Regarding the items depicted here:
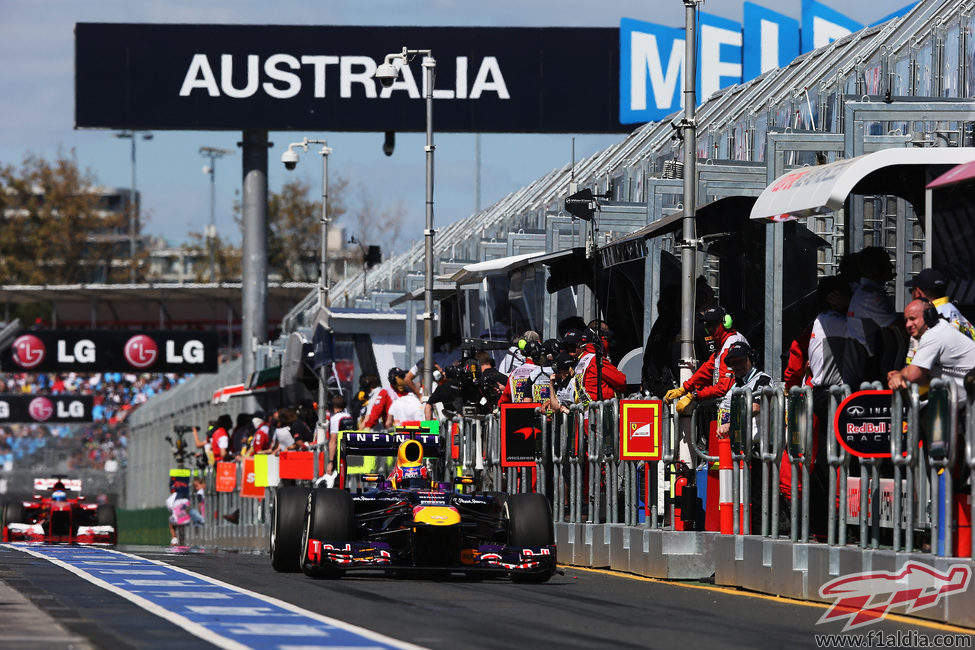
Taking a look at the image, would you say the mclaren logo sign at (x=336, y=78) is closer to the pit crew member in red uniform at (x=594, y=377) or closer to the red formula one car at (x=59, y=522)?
the red formula one car at (x=59, y=522)

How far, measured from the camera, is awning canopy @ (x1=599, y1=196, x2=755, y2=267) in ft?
66.3

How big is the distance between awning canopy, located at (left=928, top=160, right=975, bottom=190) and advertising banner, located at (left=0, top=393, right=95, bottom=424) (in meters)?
55.2

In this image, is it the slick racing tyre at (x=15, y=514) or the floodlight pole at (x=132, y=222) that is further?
the floodlight pole at (x=132, y=222)

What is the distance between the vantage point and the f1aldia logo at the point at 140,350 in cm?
5941

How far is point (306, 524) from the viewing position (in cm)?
1530

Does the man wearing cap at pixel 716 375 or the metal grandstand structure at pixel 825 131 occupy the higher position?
the metal grandstand structure at pixel 825 131

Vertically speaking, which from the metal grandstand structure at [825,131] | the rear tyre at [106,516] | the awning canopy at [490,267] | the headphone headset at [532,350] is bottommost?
the rear tyre at [106,516]

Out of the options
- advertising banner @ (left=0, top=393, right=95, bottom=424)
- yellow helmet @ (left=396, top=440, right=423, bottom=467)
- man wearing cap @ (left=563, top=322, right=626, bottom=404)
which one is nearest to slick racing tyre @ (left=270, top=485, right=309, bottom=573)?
yellow helmet @ (left=396, top=440, right=423, bottom=467)

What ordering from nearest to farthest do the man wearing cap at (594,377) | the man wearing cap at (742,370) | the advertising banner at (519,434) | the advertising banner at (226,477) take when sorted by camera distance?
1. the man wearing cap at (742,370)
2. the man wearing cap at (594,377)
3. the advertising banner at (519,434)
4. the advertising banner at (226,477)

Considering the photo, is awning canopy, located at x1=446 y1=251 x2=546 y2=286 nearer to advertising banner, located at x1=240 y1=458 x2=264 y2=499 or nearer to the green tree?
advertising banner, located at x1=240 y1=458 x2=264 y2=499

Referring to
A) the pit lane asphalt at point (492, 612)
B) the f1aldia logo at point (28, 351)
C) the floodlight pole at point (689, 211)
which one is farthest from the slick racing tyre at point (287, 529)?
the f1aldia logo at point (28, 351)

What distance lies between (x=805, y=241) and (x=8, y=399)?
51.6 meters

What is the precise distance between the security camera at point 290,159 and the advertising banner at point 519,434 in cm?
2130

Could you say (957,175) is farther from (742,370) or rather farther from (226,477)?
(226,477)
